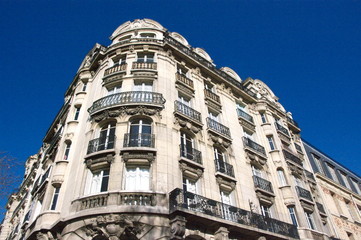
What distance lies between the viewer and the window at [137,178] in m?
12.9

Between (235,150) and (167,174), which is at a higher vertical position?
(235,150)

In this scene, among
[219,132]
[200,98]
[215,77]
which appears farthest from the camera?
[215,77]

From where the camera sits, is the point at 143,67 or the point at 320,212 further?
the point at 320,212

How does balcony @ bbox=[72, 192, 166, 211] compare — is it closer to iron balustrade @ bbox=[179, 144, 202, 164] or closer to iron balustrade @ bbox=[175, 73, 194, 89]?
iron balustrade @ bbox=[179, 144, 202, 164]

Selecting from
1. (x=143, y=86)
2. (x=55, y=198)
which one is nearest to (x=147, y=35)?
(x=143, y=86)

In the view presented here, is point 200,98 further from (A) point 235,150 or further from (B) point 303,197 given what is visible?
(B) point 303,197

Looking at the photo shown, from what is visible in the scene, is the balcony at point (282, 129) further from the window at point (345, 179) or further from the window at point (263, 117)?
the window at point (345, 179)

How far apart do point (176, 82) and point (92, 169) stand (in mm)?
8165

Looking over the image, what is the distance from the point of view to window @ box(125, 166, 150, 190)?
12922mm

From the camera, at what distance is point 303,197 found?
20.1m

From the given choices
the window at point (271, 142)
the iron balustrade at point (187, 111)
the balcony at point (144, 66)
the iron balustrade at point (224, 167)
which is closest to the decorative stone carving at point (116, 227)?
the iron balustrade at point (224, 167)

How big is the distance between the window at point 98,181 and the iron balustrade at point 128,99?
4044mm

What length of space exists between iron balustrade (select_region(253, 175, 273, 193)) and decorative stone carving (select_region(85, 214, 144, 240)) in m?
9.32

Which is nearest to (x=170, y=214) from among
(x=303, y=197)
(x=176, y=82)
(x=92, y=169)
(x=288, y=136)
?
(x=92, y=169)
